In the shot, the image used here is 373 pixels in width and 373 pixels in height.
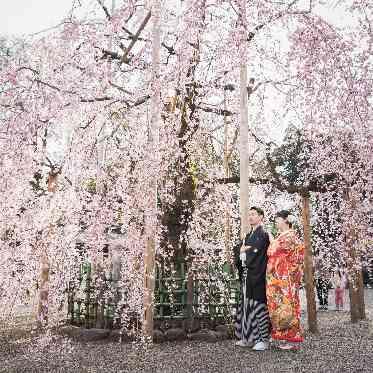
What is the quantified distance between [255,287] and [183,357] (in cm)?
118

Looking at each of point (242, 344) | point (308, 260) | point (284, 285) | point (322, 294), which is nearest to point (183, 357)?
point (242, 344)

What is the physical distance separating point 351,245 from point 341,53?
4.60 meters

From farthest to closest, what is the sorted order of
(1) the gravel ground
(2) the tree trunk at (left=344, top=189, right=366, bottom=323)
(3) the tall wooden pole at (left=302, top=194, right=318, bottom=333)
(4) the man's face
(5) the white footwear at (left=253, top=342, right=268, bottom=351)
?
(2) the tree trunk at (left=344, top=189, right=366, bottom=323)
(3) the tall wooden pole at (left=302, top=194, right=318, bottom=333)
(4) the man's face
(5) the white footwear at (left=253, top=342, right=268, bottom=351)
(1) the gravel ground

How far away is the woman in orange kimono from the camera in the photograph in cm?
548

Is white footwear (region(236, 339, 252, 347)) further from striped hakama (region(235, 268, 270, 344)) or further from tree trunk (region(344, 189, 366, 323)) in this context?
tree trunk (region(344, 189, 366, 323))

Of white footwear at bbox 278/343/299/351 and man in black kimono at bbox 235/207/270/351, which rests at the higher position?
man in black kimono at bbox 235/207/270/351

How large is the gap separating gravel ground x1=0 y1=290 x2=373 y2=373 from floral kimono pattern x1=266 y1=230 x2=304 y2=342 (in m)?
0.27

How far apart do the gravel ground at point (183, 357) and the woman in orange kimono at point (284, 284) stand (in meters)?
0.26

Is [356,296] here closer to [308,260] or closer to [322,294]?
[308,260]

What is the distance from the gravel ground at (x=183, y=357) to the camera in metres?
4.64

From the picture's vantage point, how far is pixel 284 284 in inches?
219

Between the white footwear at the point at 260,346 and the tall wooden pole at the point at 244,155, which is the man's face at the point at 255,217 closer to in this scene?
the tall wooden pole at the point at 244,155

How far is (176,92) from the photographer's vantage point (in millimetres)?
7184

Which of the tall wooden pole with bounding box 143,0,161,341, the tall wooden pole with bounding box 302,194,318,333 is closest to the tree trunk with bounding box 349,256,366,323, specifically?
the tall wooden pole with bounding box 302,194,318,333
